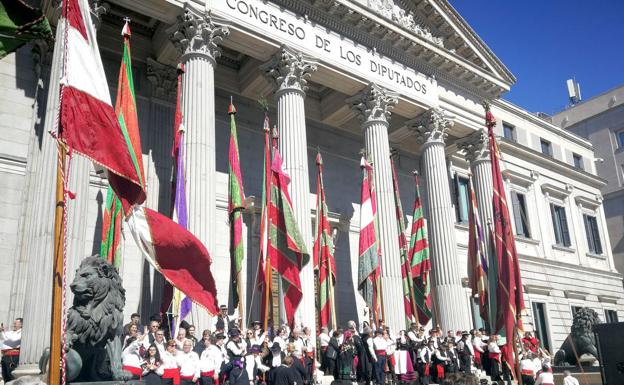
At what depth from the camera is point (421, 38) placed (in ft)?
71.7

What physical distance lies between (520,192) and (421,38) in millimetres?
13907

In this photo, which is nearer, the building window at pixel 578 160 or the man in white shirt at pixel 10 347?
the man in white shirt at pixel 10 347

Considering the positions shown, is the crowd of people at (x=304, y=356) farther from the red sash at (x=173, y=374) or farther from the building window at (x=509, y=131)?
the building window at (x=509, y=131)

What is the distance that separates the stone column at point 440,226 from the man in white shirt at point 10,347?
46.2ft

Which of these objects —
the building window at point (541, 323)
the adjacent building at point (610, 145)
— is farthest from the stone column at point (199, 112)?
the adjacent building at point (610, 145)

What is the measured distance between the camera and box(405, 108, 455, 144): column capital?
877 inches

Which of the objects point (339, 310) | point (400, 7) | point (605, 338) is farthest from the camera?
point (400, 7)

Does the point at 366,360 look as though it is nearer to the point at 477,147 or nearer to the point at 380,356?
the point at 380,356

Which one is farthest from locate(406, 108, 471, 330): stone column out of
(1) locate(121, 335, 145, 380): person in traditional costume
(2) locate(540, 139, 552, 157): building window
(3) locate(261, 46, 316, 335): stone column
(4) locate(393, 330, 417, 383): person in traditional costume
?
Result: (2) locate(540, 139, 552, 157): building window

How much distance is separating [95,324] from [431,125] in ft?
60.8

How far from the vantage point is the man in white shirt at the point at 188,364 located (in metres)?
9.82

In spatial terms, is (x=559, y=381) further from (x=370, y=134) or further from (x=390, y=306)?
(x=370, y=134)

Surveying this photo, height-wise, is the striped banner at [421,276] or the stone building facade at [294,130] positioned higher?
the stone building facade at [294,130]

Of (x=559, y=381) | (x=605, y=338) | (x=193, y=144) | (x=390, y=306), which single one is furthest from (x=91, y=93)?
(x=559, y=381)
